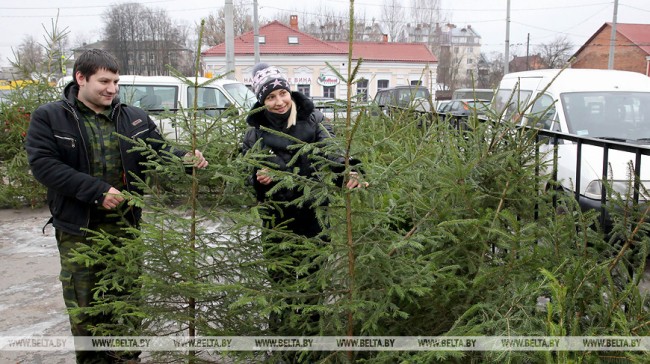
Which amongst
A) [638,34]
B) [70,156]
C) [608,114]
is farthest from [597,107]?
[638,34]

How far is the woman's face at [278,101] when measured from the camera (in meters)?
2.72

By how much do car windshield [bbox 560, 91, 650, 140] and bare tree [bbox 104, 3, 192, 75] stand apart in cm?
4937

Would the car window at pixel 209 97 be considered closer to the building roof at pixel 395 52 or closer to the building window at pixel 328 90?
the building window at pixel 328 90

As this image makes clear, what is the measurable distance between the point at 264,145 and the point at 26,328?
7.44 ft

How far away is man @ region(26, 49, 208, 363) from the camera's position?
2.66 m

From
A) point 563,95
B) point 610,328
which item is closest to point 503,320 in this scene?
point 610,328

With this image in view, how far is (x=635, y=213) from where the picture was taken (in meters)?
2.19

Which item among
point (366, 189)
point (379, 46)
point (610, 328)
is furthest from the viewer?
point (379, 46)

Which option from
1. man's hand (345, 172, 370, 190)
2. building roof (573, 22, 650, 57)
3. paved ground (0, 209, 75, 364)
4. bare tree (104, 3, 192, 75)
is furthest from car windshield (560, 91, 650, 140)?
A: bare tree (104, 3, 192, 75)

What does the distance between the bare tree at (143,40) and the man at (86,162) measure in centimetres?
5182

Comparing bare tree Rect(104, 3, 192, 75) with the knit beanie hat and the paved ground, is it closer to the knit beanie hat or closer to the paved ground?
the paved ground

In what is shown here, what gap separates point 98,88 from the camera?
2756 mm

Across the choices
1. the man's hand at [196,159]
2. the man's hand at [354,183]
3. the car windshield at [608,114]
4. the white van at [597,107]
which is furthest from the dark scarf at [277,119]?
the car windshield at [608,114]

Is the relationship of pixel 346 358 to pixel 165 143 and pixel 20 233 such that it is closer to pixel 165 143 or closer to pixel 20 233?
pixel 165 143
